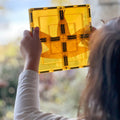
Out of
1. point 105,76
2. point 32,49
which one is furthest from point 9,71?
point 105,76

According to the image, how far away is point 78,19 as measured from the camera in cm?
56

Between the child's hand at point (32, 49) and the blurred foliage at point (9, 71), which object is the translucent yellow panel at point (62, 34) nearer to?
the child's hand at point (32, 49)

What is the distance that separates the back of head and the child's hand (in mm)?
152

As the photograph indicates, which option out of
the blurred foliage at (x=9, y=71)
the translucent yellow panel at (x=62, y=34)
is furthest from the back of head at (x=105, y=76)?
the blurred foliage at (x=9, y=71)

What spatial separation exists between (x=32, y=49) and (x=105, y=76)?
210 millimetres

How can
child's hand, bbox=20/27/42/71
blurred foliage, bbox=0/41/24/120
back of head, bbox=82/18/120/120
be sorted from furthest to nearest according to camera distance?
blurred foliage, bbox=0/41/24/120, child's hand, bbox=20/27/42/71, back of head, bbox=82/18/120/120

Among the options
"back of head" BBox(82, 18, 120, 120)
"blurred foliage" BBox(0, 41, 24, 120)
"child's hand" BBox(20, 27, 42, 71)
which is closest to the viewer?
"back of head" BBox(82, 18, 120, 120)

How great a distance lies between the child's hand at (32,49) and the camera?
0.51 m

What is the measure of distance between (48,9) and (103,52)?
22 centimetres

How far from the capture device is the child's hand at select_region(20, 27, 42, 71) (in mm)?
507

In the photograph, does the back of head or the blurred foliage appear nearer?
the back of head

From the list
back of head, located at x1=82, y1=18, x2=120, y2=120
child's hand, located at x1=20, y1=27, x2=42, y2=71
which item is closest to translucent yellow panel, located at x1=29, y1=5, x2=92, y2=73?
child's hand, located at x1=20, y1=27, x2=42, y2=71

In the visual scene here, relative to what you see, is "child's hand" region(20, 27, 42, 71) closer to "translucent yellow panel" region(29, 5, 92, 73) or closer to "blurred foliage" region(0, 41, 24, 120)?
"translucent yellow panel" region(29, 5, 92, 73)

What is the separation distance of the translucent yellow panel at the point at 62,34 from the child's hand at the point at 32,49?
0.02 metres
